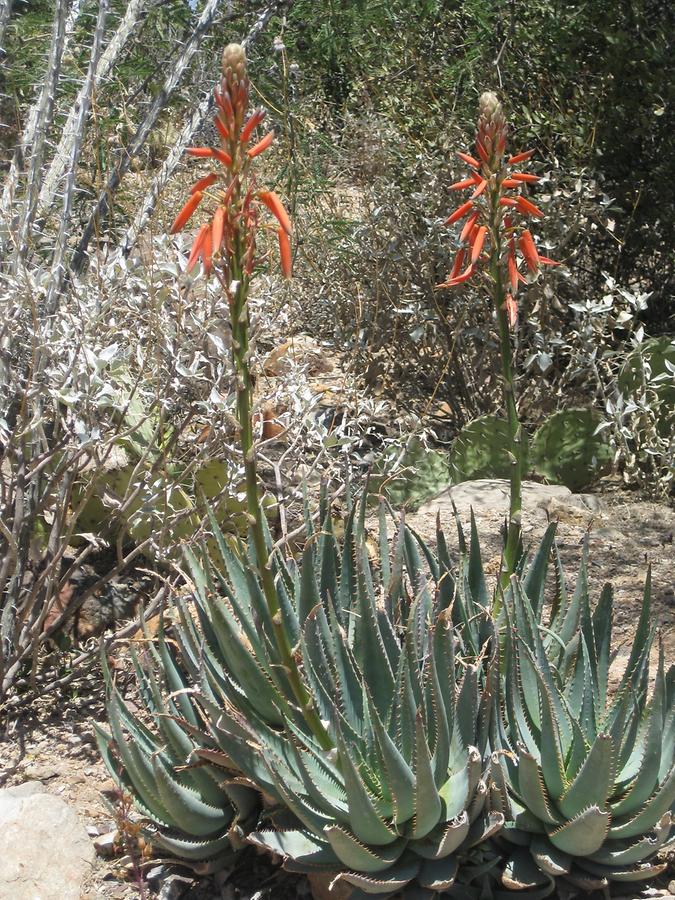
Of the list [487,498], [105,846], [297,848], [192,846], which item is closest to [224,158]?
[297,848]

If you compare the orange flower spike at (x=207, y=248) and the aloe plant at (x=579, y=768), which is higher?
the orange flower spike at (x=207, y=248)

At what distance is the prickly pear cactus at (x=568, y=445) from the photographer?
14.5 ft

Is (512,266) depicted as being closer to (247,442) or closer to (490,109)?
(490,109)

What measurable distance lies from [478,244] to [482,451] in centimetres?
237

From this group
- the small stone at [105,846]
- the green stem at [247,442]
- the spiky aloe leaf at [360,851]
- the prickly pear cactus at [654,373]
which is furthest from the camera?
the prickly pear cactus at [654,373]

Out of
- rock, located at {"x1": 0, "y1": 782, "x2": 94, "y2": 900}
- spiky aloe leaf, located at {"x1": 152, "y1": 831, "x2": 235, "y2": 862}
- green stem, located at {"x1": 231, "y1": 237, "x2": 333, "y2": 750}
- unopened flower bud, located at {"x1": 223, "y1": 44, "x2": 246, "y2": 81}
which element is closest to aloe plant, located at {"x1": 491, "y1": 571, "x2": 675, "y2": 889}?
green stem, located at {"x1": 231, "y1": 237, "x2": 333, "y2": 750}

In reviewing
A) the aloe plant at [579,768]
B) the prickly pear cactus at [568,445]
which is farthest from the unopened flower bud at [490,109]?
the prickly pear cactus at [568,445]

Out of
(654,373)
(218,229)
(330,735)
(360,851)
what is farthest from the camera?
(654,373)

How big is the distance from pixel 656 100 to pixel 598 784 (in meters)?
3.95

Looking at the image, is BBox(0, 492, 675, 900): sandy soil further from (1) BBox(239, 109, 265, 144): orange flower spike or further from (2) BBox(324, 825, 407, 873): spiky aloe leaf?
(1) BBox(239, 109, 265, 144): orange flower spike

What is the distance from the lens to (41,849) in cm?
247

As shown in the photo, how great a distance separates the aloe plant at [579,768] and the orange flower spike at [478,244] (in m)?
0.70

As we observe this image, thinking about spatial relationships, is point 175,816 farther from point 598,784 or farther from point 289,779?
point 598,784

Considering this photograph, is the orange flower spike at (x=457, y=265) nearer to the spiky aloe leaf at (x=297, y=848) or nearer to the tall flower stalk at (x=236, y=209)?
the tall flower stalk at (x=236, y=209)
